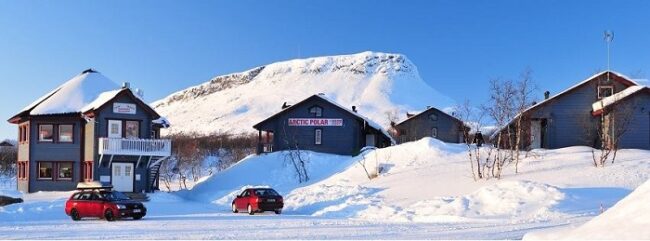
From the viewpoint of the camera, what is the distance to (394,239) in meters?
16.0

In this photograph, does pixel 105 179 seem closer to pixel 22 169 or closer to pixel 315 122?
A: pixel 22 169

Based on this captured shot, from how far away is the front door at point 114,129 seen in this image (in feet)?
139

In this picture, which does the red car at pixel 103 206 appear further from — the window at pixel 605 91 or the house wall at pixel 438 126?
the house wall at pixel 438 126

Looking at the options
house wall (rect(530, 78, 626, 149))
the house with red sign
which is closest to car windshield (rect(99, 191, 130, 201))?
house wall (rect(530, 78, 626, 149))

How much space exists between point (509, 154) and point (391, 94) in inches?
5697

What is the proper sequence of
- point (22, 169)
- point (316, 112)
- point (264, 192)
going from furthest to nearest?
1. point (316, 112)
2. point (22, 169)
3. point (264, 192)

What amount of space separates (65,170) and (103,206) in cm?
1998

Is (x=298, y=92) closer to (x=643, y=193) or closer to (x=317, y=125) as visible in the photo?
(x=317, y=125)

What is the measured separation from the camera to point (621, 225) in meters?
11.0

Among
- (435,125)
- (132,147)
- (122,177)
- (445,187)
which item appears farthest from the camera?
(435,125)

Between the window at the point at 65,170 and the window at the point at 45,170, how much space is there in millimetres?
589

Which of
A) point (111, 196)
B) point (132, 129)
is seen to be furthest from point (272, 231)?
point (132, 129)

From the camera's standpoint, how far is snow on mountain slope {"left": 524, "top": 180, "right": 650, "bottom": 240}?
10.4 meters

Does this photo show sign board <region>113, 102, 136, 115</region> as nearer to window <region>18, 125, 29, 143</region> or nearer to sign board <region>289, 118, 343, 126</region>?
window <region>18, 125, 29, 143</region>
